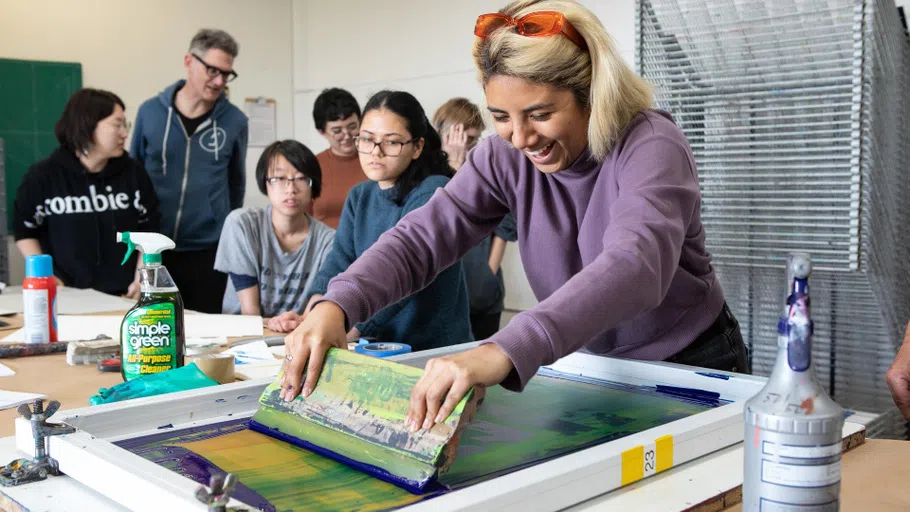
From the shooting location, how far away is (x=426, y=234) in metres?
1.41

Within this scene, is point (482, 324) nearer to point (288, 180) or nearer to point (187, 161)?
point (288, 180)

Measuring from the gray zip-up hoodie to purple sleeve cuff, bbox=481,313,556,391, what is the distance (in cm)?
308

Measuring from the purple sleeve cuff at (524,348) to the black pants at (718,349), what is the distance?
541mm

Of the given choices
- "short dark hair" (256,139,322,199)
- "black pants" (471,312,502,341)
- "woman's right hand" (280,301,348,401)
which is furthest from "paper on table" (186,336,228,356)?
"black pants" (471,312,502,341)

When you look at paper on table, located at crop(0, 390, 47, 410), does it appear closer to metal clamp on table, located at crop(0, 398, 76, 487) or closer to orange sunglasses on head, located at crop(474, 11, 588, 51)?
metal clamp on table, located at crop(0, 398, 76, 487)

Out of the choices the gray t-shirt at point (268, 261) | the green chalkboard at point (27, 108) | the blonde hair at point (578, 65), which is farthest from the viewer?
the green chalkboard at point (27, 108)

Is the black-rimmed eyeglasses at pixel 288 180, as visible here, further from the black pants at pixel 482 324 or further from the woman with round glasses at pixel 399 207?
the black pants at pixel 482 324

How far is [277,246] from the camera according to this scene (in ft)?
8.61

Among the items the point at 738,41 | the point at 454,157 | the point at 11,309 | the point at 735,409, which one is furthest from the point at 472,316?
the point at 735,409

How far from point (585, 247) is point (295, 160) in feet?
4.97

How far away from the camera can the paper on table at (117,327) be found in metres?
1.98

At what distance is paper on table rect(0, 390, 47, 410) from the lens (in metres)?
1.29

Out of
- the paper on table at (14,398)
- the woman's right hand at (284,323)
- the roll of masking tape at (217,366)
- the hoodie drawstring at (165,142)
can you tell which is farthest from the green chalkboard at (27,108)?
the roll of masking tape at (217,366)

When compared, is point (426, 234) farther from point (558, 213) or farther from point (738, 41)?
point (738, 41)
